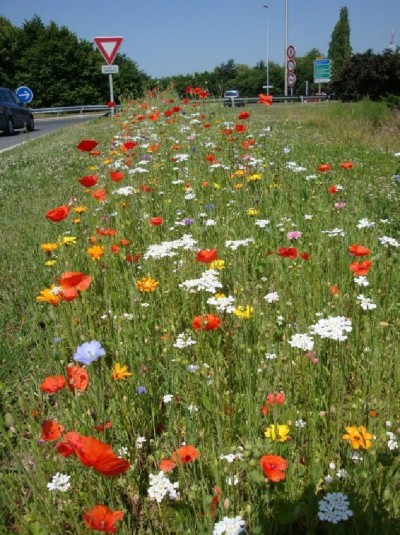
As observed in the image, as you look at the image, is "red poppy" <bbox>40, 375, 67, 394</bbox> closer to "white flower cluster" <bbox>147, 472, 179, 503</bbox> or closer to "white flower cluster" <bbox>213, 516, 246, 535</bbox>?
"white flower cluster" <bbox>147, 472, 179, 503</bbox>

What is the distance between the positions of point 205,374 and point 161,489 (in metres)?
0.35

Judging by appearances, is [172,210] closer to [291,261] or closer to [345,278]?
[291,261]

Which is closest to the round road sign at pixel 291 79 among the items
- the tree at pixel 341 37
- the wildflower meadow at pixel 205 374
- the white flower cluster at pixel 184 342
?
the wildflower meadow at pixel 205 374

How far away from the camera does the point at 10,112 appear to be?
622 inches

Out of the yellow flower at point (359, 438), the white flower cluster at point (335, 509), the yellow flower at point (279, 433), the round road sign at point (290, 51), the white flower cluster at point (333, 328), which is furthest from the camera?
the round road sign at point (290, 51)

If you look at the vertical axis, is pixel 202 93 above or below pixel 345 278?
above

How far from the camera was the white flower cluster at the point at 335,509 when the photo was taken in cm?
121

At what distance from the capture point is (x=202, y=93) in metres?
7.10

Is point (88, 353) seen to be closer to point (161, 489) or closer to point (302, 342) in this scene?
point (161, 489)

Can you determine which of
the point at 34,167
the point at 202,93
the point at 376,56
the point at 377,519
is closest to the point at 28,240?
the point at 377,519

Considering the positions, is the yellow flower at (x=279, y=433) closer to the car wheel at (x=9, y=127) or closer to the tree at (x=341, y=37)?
the car wheel at (x=9, y=127)

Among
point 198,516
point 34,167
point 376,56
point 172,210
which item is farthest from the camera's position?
point 376,56

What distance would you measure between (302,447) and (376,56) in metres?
25.5

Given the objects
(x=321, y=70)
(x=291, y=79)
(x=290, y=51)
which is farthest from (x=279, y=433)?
(x=321, y=70)
